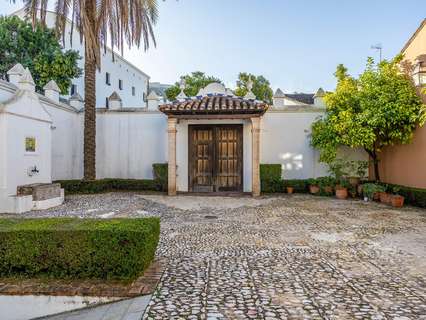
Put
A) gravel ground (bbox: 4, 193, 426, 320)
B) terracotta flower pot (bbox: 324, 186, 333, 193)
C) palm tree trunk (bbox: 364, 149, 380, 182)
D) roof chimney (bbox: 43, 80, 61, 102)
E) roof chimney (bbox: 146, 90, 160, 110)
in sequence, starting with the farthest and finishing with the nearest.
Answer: roof chimney (bbox: 146, 90, 160, 110) < roof chimney (bbox: 43, 80, 61, 102) < terracotta flower pot (bbox: 324, 186, 333, 193) < palm tree trunk (bbox: 364, 149, 380, 182) < gravel ground (bbox: 4, 193, 426, 320)

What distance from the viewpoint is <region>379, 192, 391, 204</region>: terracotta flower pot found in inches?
375

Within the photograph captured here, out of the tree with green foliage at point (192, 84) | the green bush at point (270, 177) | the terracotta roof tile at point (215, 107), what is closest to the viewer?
the terracotta roof tile at point (215, 107)

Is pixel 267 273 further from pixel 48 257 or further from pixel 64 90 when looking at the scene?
pixel 64 90

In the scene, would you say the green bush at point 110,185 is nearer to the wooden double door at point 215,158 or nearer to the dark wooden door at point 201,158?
the dark wooden door at point 201,158

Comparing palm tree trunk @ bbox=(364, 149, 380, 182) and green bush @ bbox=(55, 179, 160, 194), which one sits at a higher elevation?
palm tree trunk @ bbox=(364, 149, 380, 182)

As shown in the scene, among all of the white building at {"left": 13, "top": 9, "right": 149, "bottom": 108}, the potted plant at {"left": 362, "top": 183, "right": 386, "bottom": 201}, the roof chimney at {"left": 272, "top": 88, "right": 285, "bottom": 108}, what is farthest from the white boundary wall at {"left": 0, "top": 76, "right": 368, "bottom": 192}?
the white building at {"left": 13, "top": 9, "right": 149, "bottom": 108}

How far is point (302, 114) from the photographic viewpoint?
41.0ft

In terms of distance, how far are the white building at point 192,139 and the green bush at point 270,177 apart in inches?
18.7

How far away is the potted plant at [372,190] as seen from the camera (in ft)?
33.0

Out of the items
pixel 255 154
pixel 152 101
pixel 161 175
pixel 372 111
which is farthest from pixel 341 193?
pixel 152 101

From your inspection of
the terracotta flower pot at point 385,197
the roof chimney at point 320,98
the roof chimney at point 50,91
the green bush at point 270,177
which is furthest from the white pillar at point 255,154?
the roof chimney at point 50,91

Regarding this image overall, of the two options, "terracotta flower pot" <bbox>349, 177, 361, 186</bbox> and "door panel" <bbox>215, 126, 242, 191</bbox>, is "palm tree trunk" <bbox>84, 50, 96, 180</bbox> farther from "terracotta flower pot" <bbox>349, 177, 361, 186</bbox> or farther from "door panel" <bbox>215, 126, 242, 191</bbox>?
"terracotta flower pot" <bbox>349, 177, 361, 186</bbox>

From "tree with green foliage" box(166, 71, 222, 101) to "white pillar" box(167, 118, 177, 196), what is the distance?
1399 cm

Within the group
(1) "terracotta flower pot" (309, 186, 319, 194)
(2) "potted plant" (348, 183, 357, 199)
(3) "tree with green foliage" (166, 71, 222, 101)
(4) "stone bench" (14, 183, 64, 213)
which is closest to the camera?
(4) "stone bench" (14, 183, 64, 213)
